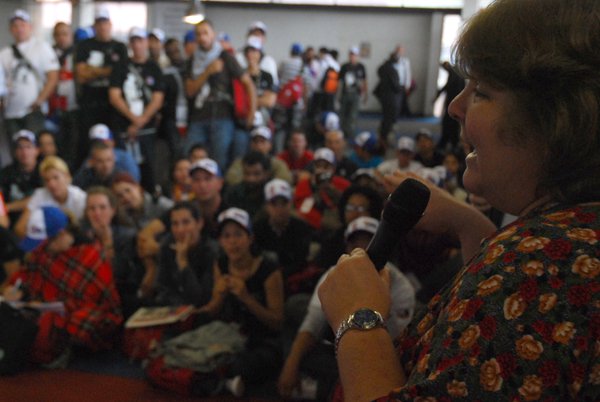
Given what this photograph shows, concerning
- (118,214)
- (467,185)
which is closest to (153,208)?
(118,214)

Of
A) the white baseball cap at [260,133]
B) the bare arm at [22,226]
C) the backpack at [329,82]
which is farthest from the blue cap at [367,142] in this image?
the backpack at [329,82]

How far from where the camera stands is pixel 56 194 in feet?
17.8

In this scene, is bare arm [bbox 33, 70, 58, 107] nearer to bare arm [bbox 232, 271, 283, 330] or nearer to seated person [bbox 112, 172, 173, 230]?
seated person [bbox 112, 172, 173, 230]

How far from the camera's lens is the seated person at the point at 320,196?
209 inches

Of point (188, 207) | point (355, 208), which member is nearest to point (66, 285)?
point (188, 207)

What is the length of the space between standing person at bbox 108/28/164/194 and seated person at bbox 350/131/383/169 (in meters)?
2.05

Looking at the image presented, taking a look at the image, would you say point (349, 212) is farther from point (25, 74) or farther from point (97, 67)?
point (25, 74)

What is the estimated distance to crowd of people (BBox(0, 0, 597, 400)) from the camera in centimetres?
394

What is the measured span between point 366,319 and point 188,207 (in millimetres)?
3789

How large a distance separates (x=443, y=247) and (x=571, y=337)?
351cm

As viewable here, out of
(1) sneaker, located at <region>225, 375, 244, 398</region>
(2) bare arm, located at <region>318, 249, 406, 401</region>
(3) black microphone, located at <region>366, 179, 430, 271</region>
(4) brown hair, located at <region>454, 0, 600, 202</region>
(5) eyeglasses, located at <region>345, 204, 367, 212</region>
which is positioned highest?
(4) brown hair, located at <region>454, 0, 600, 202</region>

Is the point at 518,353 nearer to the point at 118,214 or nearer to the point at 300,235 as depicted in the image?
the point at 300,235

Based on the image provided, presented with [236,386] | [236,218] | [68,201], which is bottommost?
[236,386]

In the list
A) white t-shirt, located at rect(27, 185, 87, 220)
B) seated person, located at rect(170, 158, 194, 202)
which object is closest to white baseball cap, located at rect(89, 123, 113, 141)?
seated person, located at rect(170, 158, 194, 202)
